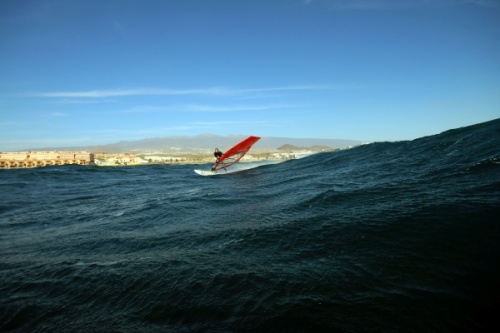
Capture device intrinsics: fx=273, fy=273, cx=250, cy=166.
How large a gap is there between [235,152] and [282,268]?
22.3 meters

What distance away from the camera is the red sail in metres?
25.5

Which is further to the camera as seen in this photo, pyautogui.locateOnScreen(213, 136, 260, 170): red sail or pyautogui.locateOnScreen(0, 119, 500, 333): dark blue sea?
pyautogui.locateOnScreen(213, 136, 260, 170): red sail

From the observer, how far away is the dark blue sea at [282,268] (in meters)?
3.57

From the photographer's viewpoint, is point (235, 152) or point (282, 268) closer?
point (282, 268)

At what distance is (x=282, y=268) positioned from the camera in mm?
4879

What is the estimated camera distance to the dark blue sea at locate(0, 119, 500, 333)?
3570mm

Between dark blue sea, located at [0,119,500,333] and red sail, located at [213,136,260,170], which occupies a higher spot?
red sail, located at [213,136,260,170]

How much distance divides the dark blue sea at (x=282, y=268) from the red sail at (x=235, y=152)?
16.6m

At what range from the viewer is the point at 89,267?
18.6ft

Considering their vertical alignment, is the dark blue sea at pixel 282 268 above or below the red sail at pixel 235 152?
below

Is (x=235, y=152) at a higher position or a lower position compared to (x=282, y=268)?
higher

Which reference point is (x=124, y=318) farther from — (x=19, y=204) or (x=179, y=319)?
(x=19, y=204)

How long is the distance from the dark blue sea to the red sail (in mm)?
16558

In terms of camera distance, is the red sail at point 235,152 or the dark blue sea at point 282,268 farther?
the red sail at point 235,152
